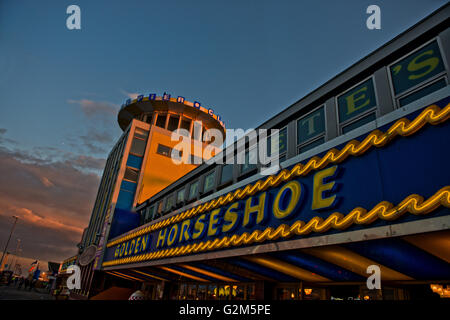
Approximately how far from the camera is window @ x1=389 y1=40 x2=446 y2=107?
303 inches

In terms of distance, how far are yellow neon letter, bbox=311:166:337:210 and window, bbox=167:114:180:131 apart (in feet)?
113

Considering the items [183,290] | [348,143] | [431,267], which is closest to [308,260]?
[431,267]

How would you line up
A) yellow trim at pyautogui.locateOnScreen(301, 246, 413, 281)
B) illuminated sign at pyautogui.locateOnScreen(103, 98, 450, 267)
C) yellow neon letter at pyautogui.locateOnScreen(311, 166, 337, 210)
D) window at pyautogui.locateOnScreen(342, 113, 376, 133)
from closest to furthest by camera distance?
illuminated sign at pyautogui.locateOnScreen(103, 98, 450, 267) → yellow trim at pyautogui.locateOnScreen(301, 246, 413, 281) → yellow neon letter at pyautogui.locateOnScreen(311, 166, 337, 210) → window at pyautogui.locateOnScreen(342, 113, 376, 133)

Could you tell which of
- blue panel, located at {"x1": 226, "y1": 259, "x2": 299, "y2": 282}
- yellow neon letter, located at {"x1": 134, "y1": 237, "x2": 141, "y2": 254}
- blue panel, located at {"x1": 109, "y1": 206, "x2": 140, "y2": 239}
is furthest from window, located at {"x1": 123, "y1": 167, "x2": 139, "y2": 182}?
blue panel, located at {"x1": 226, "y1": 259, "x2": 299, "y2": 282}

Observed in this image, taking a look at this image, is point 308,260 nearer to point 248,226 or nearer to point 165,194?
point 248,226

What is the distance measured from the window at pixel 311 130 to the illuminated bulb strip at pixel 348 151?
2.00m

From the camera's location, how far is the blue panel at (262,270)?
34.9 feet

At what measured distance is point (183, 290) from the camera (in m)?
18.7

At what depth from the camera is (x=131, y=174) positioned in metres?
33.8

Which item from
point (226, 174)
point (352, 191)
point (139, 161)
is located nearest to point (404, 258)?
point (352, 191)

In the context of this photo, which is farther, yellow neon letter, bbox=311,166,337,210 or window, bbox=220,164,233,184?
window, bbox=220,164,233,184

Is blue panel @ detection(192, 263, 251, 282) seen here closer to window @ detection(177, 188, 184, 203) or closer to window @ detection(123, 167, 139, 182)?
window @ detection(177, 188, 184, 203)

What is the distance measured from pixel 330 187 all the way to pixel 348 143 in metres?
1.23
